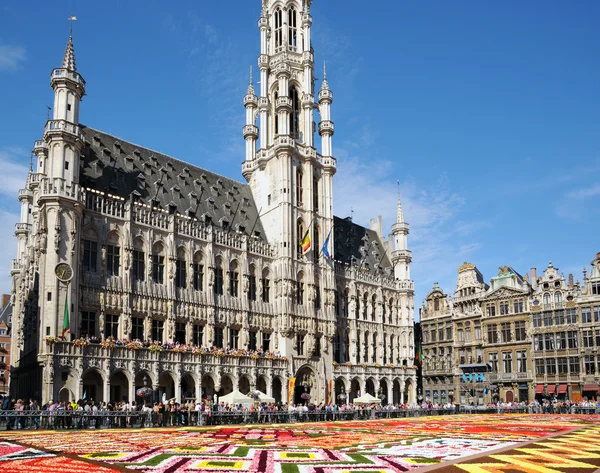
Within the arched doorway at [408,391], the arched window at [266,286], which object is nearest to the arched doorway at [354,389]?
the arched doorway at [408,391]

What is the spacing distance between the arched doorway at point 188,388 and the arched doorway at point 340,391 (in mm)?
21222

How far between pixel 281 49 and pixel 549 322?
1898 inches

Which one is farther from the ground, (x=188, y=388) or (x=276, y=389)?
(x=188, y=388)

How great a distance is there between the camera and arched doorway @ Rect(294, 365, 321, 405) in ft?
232

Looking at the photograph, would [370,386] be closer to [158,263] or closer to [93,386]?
[158,263]

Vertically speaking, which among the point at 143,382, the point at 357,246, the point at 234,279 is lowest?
the point at 143,382

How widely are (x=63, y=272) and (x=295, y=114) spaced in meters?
39.2

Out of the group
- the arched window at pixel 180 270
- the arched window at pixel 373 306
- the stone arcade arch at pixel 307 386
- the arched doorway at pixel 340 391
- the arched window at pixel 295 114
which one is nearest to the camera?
the arched window at pixel 180 270

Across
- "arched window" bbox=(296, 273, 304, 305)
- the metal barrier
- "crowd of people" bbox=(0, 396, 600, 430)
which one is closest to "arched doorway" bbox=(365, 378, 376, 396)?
"arched window" bbox=(296, 273, 304, 305)

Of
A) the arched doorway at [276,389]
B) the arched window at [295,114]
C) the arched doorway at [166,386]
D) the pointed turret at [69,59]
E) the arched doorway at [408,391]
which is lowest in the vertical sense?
the arched doorway at [408,391]

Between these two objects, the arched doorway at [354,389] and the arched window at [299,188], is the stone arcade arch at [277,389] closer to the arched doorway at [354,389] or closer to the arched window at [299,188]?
the arched doorway at [354,389]

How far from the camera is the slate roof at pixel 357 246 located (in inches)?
3406

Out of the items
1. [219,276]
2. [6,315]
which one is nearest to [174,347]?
[219,276]

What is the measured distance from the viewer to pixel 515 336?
3371 inches
